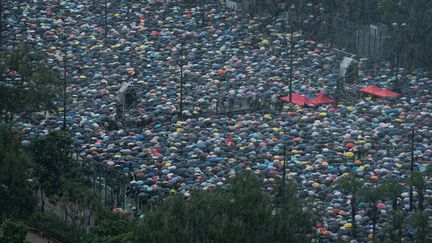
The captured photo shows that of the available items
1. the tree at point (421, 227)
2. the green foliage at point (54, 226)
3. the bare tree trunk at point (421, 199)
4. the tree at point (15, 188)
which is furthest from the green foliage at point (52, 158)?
the tree at point (421, 227)

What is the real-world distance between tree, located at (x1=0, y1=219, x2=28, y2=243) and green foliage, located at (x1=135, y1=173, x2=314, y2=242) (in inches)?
141

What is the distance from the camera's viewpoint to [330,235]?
43.4 m

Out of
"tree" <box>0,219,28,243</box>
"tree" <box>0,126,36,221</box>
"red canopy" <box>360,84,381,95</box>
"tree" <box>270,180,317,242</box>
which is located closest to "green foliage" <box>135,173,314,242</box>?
"tree" <box>270,180,317,242</box>

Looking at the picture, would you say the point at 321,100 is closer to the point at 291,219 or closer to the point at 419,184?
the point at 419,184

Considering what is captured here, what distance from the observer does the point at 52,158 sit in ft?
157

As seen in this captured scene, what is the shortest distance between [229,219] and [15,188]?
8439mm

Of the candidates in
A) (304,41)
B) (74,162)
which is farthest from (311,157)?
(304,41)

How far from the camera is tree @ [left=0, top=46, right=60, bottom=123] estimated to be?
53.0 m

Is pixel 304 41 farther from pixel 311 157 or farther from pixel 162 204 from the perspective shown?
pixel 162 204

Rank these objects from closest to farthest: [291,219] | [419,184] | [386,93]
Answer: [291,219], [419,184], [386,93]

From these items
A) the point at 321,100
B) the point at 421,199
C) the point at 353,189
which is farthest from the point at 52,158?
the point at 321,100

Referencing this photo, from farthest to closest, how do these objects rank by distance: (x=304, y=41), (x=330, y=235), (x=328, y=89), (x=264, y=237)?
(x=304, y=41)
(x=328, y=89)
(x=330, y=235)
(x=264, y=237)

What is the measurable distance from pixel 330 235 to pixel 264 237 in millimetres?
3555

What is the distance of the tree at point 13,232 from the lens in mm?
40938
